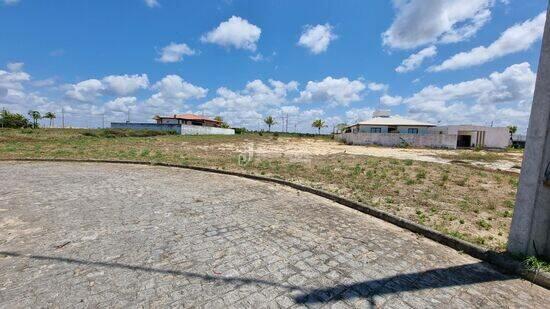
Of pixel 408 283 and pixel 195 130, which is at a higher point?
pixel 195 130

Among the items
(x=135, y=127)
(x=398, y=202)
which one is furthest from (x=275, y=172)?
(x=135, y=127)

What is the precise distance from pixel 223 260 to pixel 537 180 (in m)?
4.31

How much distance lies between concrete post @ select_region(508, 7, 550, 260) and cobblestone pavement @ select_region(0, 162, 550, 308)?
65cm

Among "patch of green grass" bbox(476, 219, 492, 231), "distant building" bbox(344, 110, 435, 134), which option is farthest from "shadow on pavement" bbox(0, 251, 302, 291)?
"distant building" bbox(344, 110, 435, 134)

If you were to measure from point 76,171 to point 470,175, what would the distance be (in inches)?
614

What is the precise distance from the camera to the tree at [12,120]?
4547 centimetres

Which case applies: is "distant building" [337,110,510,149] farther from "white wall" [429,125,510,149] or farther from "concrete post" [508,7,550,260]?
"concrete post" [508,7,550,260]

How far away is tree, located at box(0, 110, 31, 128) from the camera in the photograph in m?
45.5

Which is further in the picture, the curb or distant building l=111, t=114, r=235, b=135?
distant building l=111, t=114, r=235, b=135

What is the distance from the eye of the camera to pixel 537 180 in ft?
11.4

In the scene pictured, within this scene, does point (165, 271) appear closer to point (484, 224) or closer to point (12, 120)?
point (484, 224)

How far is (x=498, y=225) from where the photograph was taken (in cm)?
522

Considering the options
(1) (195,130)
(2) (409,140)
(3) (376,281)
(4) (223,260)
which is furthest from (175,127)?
(3) (376,281)

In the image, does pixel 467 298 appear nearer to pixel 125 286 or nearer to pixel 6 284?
pixel 125 286
